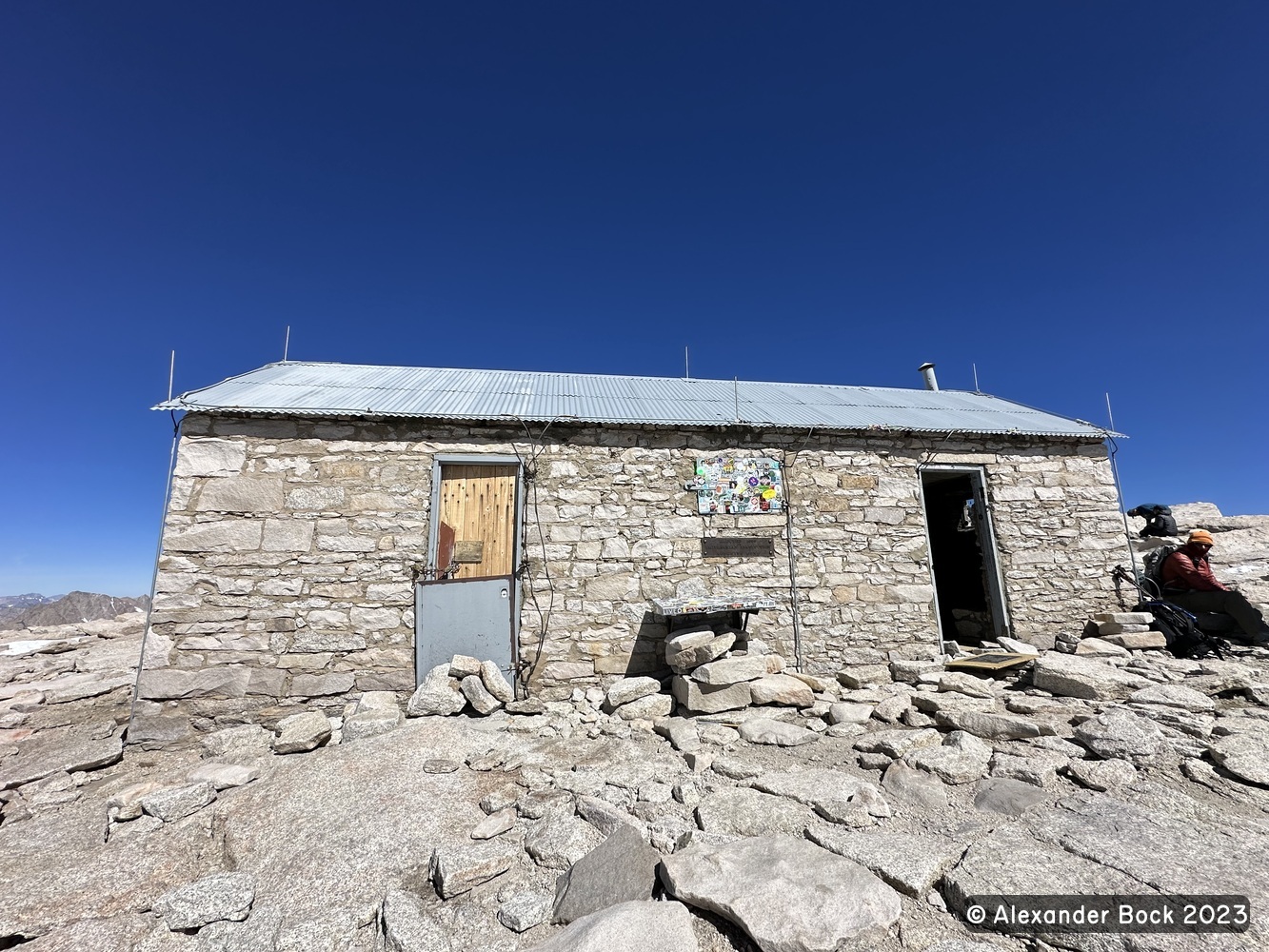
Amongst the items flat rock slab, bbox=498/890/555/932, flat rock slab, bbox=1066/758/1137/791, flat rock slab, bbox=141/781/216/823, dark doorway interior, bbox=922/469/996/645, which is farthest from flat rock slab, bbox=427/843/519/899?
dark doorway interior, bbox=922/469/996/645

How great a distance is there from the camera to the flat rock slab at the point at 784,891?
212 centimetres

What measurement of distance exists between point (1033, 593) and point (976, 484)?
1790 mm

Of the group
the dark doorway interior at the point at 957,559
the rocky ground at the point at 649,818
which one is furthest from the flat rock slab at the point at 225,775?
the dark doorway interior at the point at 957,559

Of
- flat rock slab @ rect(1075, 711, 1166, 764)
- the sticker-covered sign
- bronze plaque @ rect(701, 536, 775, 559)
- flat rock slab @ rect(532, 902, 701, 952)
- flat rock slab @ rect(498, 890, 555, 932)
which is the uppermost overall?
the sticker-covered sign

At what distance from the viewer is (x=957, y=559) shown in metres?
10.2

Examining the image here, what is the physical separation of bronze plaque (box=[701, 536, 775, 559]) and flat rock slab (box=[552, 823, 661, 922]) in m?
4.04

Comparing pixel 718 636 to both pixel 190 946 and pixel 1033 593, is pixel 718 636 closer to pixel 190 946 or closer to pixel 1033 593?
pixel 190 946

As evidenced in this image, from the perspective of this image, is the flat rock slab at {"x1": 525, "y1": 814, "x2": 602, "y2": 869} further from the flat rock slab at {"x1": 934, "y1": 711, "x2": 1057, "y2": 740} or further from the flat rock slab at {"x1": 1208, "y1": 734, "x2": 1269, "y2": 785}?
the flat rock slab at {"x1": 1208, "y1": 734, "x2": 1269, "y2": 785}

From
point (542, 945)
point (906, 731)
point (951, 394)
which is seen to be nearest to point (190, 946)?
point (542, 945)

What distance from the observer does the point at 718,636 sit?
224 inches

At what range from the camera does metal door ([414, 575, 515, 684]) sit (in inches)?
227

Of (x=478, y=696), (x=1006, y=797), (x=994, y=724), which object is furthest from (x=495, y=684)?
(x=994, y=724)

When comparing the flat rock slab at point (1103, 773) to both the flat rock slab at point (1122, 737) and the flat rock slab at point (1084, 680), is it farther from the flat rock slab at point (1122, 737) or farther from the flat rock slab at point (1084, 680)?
the flat rock slab at point (1084, 680)

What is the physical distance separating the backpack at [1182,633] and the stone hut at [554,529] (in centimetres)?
76
